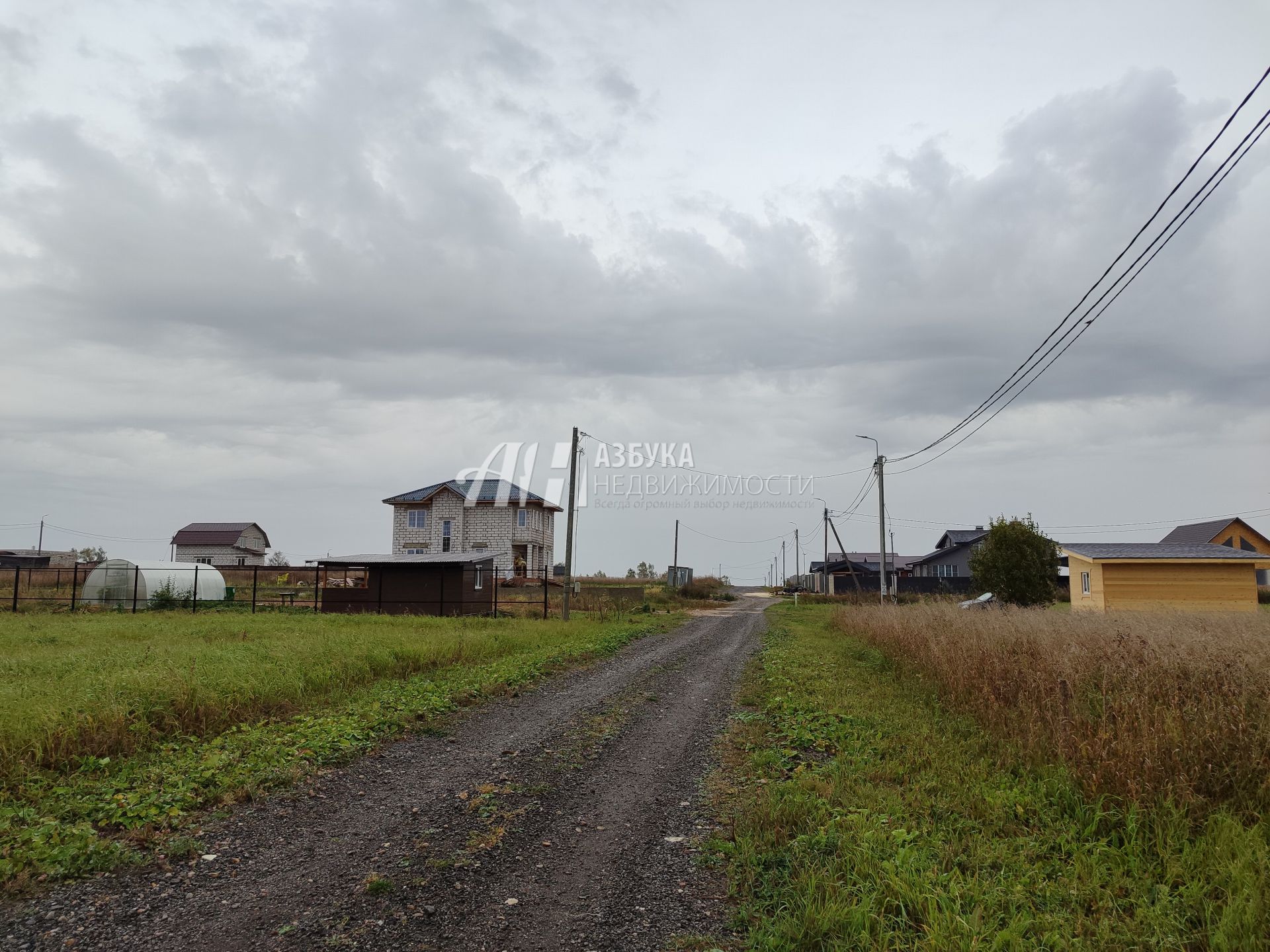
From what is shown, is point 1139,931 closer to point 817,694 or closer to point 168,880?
point 168,880

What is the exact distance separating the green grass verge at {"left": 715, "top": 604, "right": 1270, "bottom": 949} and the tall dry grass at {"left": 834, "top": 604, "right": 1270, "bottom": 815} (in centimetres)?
27

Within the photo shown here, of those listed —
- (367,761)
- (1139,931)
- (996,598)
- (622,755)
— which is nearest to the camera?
(1139,931)

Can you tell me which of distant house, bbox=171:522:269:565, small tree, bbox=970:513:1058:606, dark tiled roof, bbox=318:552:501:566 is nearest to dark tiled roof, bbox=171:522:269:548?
distant house, bbox=171:522:269:565

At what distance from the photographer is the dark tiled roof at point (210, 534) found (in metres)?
75.8

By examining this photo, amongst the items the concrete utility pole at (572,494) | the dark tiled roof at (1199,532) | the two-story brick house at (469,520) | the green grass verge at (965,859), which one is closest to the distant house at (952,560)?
the dark tiled roof at (1199,532)

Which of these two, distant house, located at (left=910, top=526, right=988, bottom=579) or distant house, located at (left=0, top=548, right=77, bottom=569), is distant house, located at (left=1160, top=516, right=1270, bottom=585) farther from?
distant house, located at (left=0, top=548, right=77, bottom=569)

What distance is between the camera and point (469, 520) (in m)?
50.9

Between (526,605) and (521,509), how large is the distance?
18088 mm

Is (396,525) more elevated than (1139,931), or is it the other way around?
(396,525)

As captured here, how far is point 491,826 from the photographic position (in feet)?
18.7

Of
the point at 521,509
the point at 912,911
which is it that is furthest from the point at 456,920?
the point at 521,509

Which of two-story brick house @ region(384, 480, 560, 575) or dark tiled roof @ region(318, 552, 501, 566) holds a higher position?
two-story brick house @ region(384, 480, 560, 575)

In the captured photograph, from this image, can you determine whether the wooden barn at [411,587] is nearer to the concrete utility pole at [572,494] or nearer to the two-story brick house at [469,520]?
the concrete utility pole at [572,494]

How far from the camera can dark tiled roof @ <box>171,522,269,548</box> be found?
7575 cm
